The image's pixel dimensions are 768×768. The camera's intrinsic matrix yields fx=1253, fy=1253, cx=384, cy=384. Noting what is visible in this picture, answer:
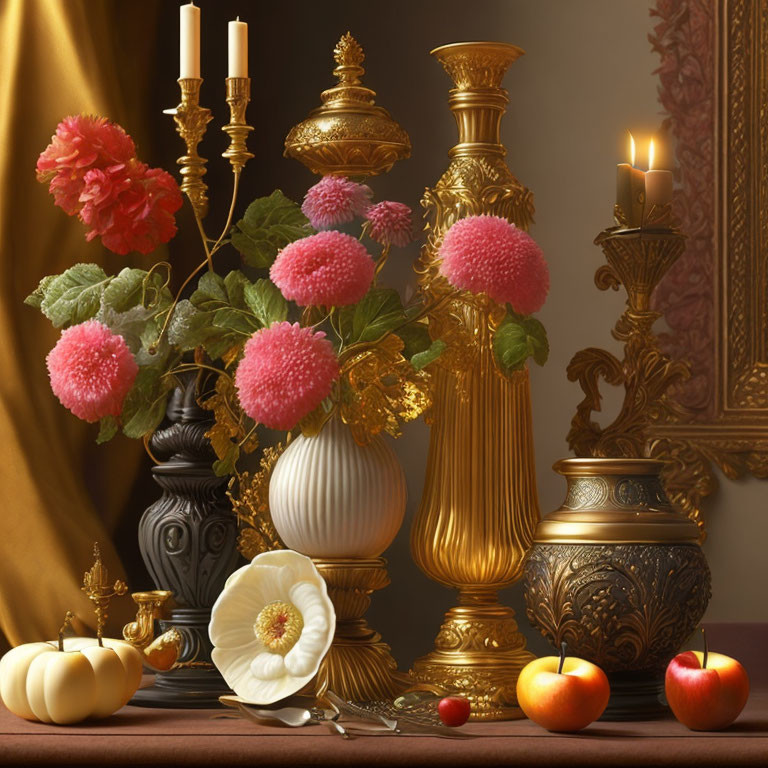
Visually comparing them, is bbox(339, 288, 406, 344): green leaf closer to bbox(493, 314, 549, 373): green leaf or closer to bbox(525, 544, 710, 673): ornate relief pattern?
bbox(493, 314, 549, 373): green leaf

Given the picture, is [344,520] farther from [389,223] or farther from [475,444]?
[389,223]

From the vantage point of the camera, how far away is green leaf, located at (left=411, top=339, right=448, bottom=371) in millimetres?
1233

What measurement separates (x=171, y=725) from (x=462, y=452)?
402mm

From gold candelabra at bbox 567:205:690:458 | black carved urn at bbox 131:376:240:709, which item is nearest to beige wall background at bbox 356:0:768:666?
gold candelabra at bbox 567:205:690:458

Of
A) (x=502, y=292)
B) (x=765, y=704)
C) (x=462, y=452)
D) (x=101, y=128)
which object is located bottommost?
(x=765, y=704)

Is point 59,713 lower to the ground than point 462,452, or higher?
lower

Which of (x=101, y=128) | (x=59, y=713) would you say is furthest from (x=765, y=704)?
(x=101, y=128)

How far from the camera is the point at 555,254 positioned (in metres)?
1.65

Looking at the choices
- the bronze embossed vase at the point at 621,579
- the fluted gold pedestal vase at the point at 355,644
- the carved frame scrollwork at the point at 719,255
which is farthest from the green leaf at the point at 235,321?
the carved frame scrollwork at the point at 719,255

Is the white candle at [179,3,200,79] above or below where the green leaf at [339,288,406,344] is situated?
above

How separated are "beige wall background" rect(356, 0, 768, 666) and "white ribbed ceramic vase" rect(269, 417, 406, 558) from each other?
415mm

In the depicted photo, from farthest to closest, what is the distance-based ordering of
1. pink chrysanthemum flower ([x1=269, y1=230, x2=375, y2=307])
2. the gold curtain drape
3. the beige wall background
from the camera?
1. the beige wall background
2. the gold curtain drape
3. pink chrysanthemum flower ([x1=269, y1=230, x2=375, y2=307])

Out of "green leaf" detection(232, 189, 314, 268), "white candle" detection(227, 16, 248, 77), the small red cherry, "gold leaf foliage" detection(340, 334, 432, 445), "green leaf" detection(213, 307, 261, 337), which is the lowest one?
the small red cherry

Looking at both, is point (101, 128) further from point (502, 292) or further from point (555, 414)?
point (555, 414)
